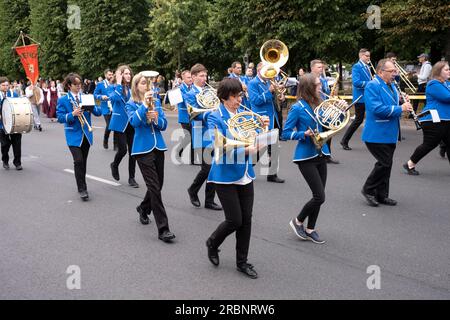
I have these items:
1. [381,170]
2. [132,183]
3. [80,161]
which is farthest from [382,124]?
[80,161]

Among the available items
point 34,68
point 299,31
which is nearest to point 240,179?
point 299,31

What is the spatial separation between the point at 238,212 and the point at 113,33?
2660 centimetres

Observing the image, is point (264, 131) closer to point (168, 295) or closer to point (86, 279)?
point (168, 295)

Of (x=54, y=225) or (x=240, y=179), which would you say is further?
(x=54, y=225)

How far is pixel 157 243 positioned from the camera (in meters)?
5.62

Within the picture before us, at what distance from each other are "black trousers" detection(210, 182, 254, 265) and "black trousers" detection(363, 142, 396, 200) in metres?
2.73

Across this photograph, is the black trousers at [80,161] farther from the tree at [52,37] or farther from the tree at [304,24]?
the tree at [52,37]

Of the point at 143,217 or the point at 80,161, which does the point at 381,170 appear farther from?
the point at 80,161

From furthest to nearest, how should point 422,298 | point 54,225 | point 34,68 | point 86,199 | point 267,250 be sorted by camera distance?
1. point 34,68
2. point 86,199
3. point 54,225
4. point 267,250
5. point 422,298

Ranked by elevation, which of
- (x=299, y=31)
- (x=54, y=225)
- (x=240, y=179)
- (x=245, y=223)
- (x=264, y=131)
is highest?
(x=299, y=31)

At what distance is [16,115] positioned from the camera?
9.68m

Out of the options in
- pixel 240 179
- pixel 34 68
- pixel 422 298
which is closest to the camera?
pixel 422 298

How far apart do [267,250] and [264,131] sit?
1534 mm

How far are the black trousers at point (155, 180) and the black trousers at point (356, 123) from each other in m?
6.16
